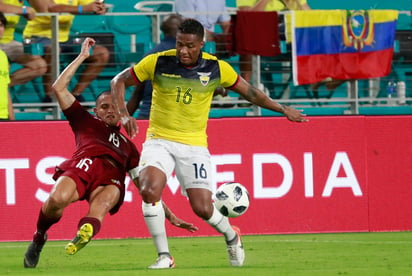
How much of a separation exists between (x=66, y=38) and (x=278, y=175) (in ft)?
10.4

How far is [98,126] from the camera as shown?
11203 millimetres

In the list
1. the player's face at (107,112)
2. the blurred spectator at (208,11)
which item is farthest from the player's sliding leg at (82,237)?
the blurred spectator at (208,11)

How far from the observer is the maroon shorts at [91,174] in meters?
10.7

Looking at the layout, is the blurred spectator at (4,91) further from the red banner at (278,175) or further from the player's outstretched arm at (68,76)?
the player's outstretched arm at (68,76)

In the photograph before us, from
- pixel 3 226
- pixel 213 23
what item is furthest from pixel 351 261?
pixel 213 23

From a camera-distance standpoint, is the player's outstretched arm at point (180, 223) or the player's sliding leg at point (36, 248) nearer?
the player's sliding leg at point (36, 248)

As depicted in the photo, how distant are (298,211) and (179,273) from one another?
17.2ft

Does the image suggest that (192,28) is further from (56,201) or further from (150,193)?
(56,201)

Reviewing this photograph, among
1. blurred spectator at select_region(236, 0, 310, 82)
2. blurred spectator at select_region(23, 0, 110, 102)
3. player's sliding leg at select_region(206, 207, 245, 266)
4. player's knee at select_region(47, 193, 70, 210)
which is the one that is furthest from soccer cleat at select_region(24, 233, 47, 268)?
blurred spectator at select_region(236, 0, 310, 82)

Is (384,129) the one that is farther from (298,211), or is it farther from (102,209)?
(102,209)

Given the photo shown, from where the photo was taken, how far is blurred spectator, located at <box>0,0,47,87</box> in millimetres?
14844

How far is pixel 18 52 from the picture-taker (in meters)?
15.0

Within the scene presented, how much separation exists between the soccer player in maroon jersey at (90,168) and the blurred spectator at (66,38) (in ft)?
12.4

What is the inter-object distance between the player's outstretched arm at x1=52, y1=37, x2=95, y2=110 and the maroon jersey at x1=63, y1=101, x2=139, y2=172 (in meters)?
0.15
